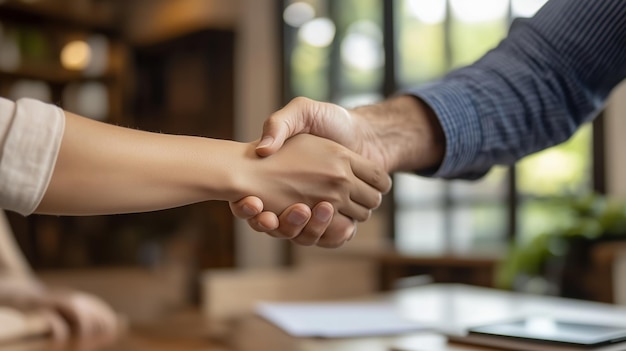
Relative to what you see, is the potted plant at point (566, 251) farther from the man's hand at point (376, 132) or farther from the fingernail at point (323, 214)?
the fingernail at point (323, 214)

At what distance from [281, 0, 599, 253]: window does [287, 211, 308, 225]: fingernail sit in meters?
2.51

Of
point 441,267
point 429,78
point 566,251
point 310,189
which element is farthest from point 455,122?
point 429,78

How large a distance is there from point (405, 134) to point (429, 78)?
336cm

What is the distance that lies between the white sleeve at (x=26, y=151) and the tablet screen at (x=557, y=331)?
57 centimetres

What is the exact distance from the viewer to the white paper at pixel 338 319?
1229mm

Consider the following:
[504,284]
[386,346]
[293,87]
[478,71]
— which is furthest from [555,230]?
[293,87]

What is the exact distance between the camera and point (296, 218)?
1.12 m

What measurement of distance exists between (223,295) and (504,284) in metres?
1.32

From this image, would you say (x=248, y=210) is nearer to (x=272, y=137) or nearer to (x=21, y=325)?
(x=272, y=137)

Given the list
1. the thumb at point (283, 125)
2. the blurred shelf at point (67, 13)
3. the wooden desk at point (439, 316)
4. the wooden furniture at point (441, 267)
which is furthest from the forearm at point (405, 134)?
the blurred shelf at point (67, 13)

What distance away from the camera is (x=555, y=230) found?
2.88 meters

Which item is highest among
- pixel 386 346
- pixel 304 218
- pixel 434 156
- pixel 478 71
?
pixel 478 71

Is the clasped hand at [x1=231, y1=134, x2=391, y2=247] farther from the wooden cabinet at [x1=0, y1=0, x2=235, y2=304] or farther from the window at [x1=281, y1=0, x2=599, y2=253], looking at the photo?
the wooden cabinet at [x1=0, y1=0, x2=235, y2=304]

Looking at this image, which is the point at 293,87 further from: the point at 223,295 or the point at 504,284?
the point at 223,295
